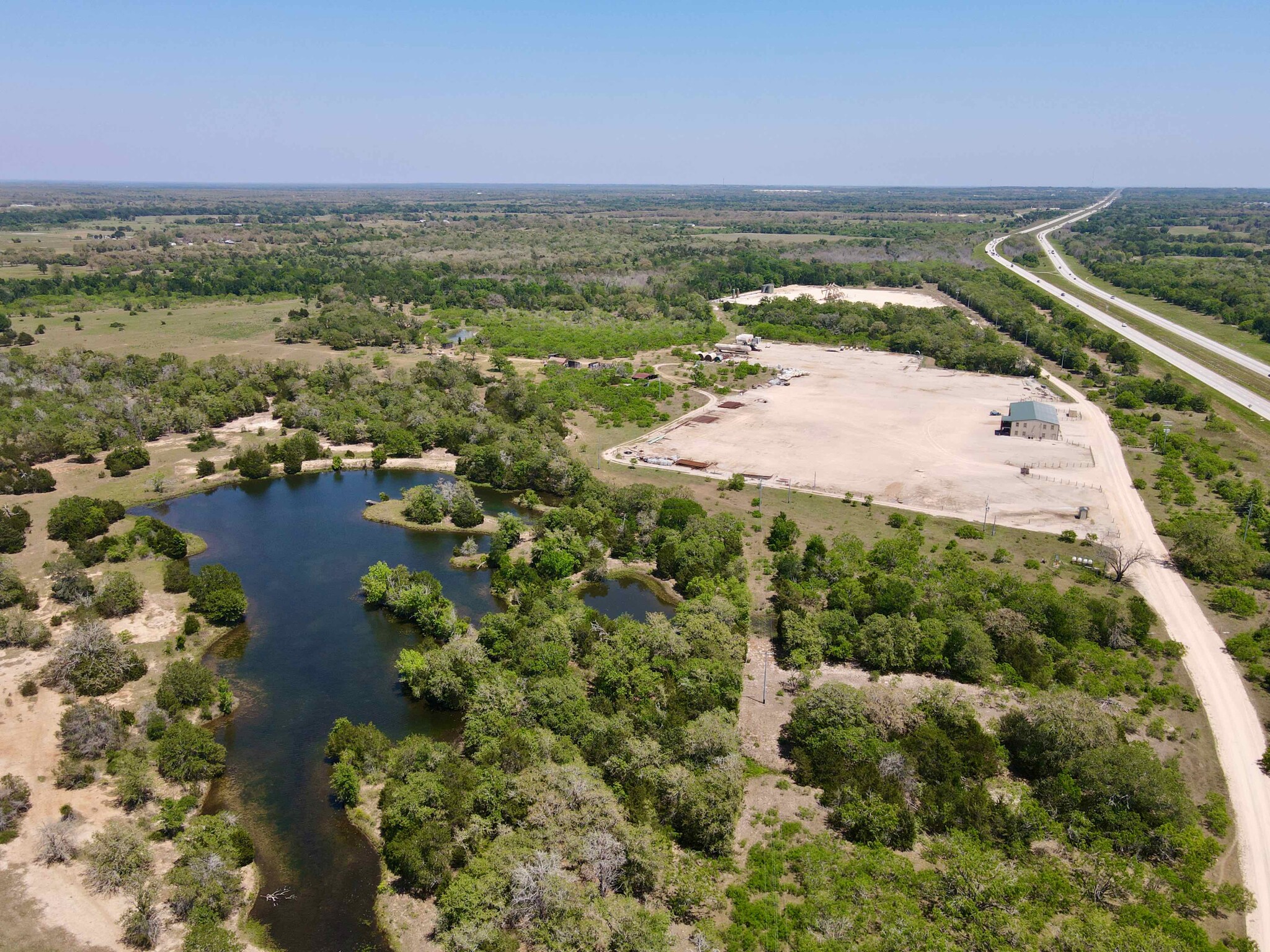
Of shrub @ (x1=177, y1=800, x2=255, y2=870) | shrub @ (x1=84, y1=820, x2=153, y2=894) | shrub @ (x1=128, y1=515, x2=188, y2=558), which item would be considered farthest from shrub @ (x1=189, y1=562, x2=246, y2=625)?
shrub @ (x1=84, y1=820, x2=153, y2=894)

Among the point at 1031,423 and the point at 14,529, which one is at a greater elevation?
the point at 1031,423

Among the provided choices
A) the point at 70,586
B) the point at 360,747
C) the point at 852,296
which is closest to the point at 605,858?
the point at 360,747

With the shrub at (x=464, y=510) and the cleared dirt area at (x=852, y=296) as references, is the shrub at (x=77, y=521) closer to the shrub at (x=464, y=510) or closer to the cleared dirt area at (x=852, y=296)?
the shrub at (x=464, y=510)

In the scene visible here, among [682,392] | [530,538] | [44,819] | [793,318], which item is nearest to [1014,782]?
[530,538]

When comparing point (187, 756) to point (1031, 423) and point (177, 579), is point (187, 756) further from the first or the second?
point (1031, 423)

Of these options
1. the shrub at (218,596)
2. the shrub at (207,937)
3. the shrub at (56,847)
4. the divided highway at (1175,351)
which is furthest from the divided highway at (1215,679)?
the shrub at (218,596)

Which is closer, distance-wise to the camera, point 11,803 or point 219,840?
point 219,840

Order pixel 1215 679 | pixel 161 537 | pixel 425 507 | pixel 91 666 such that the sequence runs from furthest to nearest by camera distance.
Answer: pixel 425 507, pixel 161 537, pixel 1215 679, pixel 91 666
